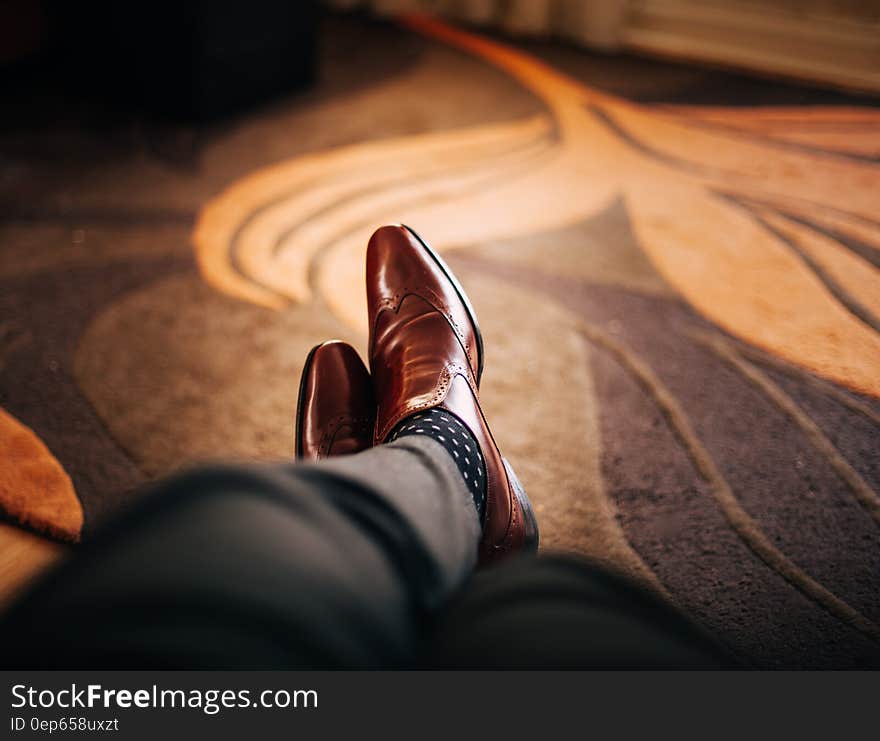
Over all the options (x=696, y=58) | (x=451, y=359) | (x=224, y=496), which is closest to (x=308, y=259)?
(x=451, y=359)

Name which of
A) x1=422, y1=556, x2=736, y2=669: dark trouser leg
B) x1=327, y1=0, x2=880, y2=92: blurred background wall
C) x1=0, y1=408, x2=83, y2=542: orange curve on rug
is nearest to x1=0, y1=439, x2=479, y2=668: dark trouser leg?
x1=422, y1=556, x2=736, y2=669: dark trouser leg

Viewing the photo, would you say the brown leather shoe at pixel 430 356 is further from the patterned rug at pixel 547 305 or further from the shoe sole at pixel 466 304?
the patterned rug at pixel 547 305

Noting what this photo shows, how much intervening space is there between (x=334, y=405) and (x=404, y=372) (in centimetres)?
9

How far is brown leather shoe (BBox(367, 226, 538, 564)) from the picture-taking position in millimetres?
625

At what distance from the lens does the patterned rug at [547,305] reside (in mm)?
779

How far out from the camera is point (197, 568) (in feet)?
1.03

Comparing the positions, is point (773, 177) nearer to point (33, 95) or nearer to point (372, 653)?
point (372, 653)

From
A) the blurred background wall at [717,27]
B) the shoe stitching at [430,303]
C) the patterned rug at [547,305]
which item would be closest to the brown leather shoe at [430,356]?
the shoe stitching at [430,303]

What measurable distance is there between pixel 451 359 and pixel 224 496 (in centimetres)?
47

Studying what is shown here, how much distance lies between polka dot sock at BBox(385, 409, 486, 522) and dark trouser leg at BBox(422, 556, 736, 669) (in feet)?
0.56

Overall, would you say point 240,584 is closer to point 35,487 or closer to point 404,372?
point 404,372

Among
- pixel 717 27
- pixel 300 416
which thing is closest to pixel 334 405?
pixel 300 416

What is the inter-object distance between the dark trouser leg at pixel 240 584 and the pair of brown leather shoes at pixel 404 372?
25cm

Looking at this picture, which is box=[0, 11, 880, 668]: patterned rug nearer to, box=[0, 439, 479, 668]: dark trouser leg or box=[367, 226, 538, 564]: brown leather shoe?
box=[367, 226, 538, 564]: brown leather shoe
